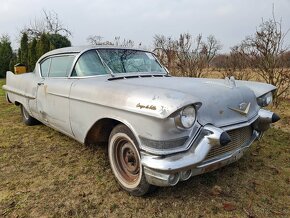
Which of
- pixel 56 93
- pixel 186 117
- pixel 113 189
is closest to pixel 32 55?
pixel 56 93

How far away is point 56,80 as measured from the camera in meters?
3.82

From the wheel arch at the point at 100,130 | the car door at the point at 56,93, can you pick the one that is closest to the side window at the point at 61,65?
the car door at the point at 56,93

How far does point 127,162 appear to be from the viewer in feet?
9.25

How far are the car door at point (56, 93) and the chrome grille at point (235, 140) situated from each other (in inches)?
74.9

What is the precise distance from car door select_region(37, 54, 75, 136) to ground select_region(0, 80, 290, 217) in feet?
1.70

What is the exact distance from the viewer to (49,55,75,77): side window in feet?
12.4

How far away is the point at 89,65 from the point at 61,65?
2.38 feet

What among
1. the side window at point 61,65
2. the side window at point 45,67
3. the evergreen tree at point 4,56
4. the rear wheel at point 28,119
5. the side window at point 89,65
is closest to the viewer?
the side window at point 89,65

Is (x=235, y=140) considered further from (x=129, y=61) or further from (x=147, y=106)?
(x=129, y=61)

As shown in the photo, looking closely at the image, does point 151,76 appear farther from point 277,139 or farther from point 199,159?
point 277,139

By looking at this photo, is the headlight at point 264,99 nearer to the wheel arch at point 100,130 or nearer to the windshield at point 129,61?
the windshield at point 129,61

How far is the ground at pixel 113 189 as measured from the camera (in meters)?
2.49

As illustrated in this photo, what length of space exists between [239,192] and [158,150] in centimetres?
116

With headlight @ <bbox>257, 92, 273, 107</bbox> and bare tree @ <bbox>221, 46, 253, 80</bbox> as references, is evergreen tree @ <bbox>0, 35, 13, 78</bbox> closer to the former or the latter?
bare tree @ <bbox>221, 46, 253, 80</bbox>
